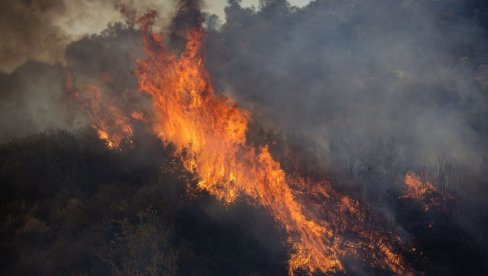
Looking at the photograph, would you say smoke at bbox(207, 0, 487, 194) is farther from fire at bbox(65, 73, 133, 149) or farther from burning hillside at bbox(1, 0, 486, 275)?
fire at bbox(65, 73, 133, 149)

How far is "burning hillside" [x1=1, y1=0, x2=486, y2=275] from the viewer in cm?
1264

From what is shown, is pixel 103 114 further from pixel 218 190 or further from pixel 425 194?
pixel 425 194

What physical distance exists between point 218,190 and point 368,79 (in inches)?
678

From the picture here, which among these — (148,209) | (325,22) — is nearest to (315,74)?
(325,22)

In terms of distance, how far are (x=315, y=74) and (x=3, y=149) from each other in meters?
20.4

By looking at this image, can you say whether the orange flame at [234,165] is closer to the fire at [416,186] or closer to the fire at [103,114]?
the fire at [103,114]

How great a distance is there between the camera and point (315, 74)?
28.3 metres

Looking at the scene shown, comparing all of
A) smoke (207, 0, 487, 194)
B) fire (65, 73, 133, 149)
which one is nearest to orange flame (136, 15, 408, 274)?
fire (65, 73, 133, 149)

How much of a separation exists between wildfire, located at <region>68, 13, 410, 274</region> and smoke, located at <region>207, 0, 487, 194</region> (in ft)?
15.0

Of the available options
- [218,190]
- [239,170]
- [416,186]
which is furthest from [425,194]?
[218,190]

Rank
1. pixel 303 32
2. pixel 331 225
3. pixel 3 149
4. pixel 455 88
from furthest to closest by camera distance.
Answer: pixel 303 32, pixel 455 88, pixel 3 149, pixel 331 225

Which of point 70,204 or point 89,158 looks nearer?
point 70,204

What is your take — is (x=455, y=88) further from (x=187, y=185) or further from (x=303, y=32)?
(x=187, y=185)

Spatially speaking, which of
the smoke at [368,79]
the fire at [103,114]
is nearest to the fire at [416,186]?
the smoke at [368,79]
